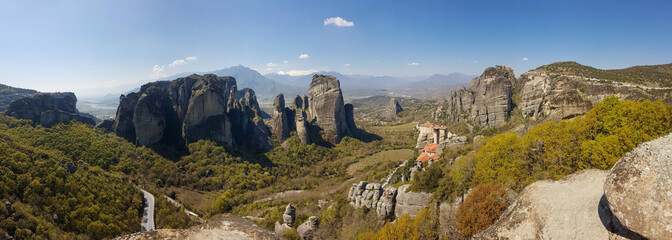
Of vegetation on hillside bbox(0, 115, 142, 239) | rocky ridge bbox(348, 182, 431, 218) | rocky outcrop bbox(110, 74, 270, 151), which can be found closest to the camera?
rocky ridge bbox(348, 182, 431, 218)

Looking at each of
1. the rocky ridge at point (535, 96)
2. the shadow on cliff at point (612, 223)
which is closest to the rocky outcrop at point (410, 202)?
the shadow on cliff at point (612, 223)

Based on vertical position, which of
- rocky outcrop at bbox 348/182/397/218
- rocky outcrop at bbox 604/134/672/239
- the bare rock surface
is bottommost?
rocky outcrop at bbox 348/182/397/218

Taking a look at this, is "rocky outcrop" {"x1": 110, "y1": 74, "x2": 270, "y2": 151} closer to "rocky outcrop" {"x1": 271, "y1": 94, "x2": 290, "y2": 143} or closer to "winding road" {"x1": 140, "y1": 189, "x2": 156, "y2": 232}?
"rocky outcrop" {"x1": 271, "y1": 94, "x2": 290, "y2": 143}

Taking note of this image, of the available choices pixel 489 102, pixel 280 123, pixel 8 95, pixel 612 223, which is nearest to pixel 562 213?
pixel 612 223

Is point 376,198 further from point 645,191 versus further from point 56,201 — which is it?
point 56,201

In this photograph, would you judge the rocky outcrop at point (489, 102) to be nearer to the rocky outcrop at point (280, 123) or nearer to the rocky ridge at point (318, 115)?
the rocky ridge at point (318, 115)

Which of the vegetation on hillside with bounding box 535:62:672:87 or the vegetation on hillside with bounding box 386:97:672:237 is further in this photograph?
the vegetation on hillside with bounding box 535:62:672:87

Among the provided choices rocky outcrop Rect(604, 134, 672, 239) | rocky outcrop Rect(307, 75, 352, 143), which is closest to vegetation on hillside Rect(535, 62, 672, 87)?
rocky outcrop Rect(307, 75, 352, 143)

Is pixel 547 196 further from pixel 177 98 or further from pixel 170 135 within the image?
pixel 177 98
